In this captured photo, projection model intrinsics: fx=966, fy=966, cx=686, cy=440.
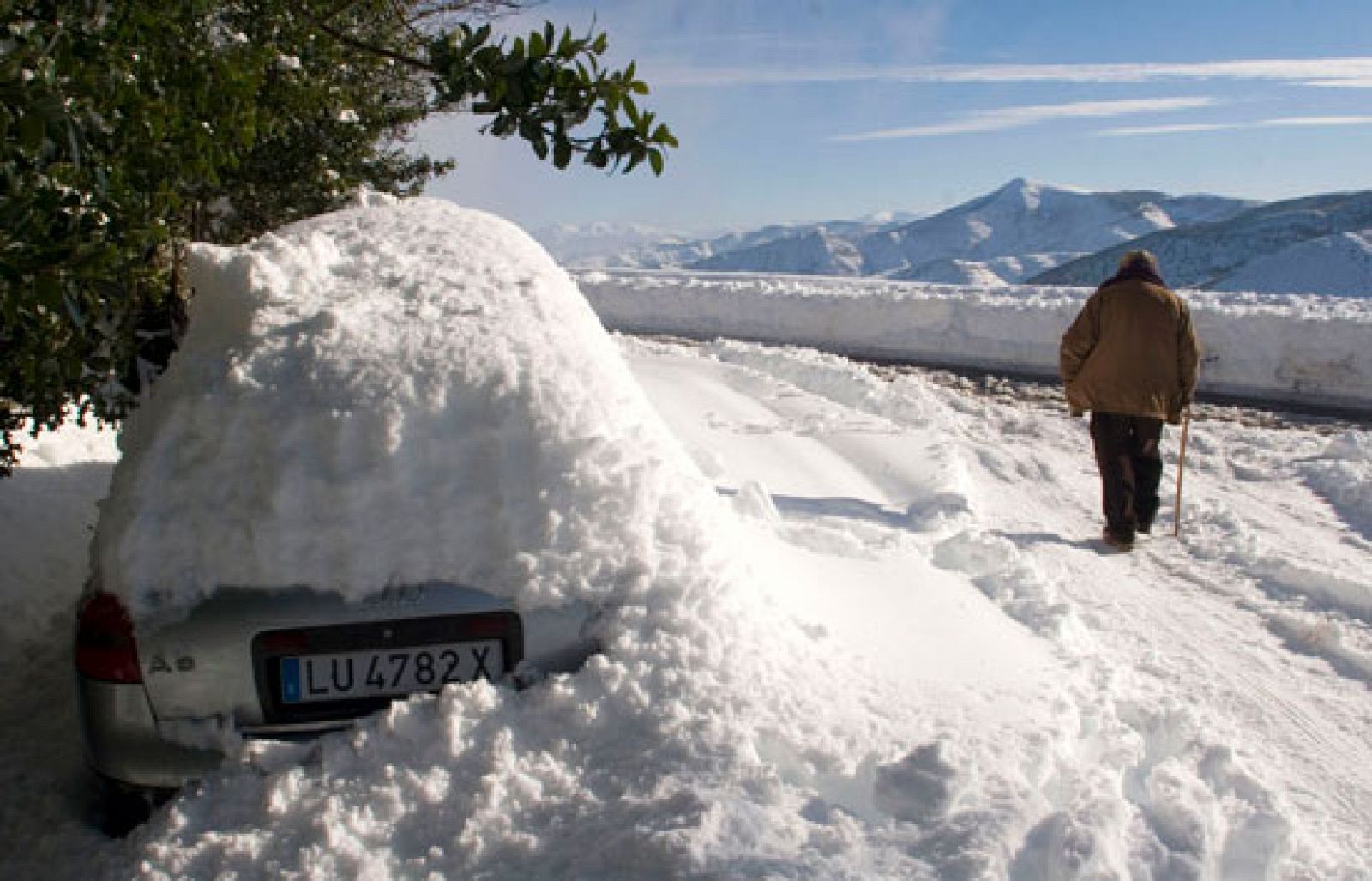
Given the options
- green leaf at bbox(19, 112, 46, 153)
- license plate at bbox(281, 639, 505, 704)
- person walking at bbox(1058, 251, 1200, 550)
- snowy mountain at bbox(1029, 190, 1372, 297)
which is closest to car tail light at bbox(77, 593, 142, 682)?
license plate at bbox(281, 639, 505, 704)

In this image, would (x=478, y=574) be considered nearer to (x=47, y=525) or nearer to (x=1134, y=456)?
(x=47, y=525)

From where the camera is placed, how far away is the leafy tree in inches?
73.0

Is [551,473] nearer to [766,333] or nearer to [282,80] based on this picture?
[282,80]

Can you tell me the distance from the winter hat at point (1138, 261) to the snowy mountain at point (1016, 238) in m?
133

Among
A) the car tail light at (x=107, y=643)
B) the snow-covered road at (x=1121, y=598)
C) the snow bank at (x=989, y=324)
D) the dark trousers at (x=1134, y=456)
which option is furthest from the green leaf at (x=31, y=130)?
the snow bank at (x=989, y=324)

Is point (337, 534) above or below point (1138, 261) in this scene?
below

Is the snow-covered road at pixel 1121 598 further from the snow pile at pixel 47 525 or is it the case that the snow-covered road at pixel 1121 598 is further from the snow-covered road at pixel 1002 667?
the snow pile at pixel 47 525

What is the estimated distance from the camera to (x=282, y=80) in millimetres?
4996

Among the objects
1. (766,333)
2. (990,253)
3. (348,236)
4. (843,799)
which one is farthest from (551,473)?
(990,253)

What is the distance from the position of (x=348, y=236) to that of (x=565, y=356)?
3.76ft

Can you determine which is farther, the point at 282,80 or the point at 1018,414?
the point at 1018,414

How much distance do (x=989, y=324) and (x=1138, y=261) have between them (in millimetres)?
8928

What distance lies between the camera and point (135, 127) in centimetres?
272

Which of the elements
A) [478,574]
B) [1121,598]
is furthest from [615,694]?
[1121,598]
